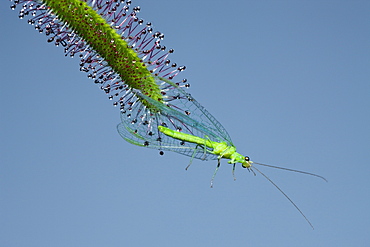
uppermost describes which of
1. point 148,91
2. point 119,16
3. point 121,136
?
point 119,16

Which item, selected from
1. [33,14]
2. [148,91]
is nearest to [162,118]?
[148,91]

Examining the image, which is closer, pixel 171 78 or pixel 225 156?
pixel 171 78

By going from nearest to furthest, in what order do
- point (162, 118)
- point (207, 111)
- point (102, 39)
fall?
point (102, 39)
point (162, 118)
point (207, 111)

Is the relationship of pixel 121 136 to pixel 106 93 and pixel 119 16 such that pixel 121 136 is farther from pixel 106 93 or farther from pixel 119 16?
pixel 119 16

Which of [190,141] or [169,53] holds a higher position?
[169,53]

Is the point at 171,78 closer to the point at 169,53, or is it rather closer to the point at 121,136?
the point at 169,53

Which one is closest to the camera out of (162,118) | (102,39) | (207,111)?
(102,39)
